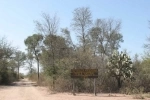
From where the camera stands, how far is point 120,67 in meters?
28.5

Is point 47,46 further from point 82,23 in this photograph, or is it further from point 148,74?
point 148,74

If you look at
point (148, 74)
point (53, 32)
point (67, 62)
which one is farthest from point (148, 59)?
point (53, 32)

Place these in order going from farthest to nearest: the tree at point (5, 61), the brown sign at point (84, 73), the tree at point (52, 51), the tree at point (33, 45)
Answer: the tree at point (33, 45) < the tree at point (5, 61) < the tree at point (52, 51) < the brown sign at point (84, 73)

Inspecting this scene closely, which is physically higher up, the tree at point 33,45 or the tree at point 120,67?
the tree at point 33,45

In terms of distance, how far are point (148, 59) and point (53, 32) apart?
11607 mm

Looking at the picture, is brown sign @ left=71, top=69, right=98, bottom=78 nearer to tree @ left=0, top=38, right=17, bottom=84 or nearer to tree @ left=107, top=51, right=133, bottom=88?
tree @ left=107, top=51, right=133, bottom=88

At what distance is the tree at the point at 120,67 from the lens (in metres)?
28.4

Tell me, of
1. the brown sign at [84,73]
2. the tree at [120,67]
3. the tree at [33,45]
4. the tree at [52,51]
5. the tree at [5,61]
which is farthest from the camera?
the tree at [33,45]

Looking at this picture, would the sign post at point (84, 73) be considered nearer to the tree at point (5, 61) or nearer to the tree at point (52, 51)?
the tree at point (52, 51)

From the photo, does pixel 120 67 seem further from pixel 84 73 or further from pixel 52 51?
pixel 52 51

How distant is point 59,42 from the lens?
35.9 meters

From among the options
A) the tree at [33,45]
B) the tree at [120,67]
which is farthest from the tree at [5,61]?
the tree at [120,67]

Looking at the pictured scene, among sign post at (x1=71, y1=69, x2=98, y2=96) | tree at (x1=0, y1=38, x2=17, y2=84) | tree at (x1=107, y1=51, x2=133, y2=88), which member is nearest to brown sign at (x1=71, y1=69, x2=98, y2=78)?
sign post at (x1=71, y1=69, x2=98, y2=96)

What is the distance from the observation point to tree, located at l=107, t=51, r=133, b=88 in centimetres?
2839
